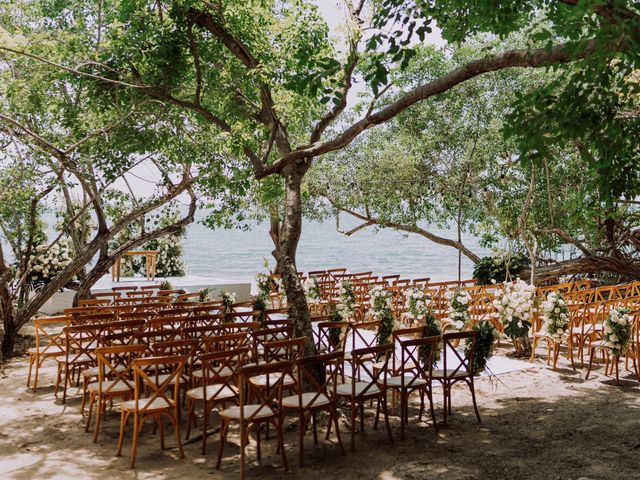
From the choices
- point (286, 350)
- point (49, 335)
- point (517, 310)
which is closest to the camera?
point (286, 350)

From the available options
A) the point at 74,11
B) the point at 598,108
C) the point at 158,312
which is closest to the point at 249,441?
the point at 158,312

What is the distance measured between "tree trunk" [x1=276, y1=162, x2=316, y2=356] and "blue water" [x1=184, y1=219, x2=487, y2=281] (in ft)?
83.5

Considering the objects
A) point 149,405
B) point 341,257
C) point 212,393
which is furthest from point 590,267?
point 341,257

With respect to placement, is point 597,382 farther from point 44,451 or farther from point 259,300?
point 44,451

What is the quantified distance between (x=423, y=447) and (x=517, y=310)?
332cm

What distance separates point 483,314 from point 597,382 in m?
2.44

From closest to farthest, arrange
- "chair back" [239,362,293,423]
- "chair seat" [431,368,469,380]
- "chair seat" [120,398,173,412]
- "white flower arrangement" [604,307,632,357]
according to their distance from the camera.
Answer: "chair back" [239,362,293,423]
"chair seat" [120,398,173,412]
"chair seat" [431,368,469,380]
"white flower arrangement" [604,307,632,357]

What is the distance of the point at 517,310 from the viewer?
860 centimetres

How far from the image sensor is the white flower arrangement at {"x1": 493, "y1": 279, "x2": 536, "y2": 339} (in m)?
8.58

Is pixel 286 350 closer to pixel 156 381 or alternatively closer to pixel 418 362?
pixel 418 362

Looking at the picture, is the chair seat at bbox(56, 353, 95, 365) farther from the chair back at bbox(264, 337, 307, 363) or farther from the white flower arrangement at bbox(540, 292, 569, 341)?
the white flower arrangement at bbox(540, 292, 569, 341)

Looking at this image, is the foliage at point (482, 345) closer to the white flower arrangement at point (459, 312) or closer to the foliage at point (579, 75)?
the white flower arrangement at point (459, 312)

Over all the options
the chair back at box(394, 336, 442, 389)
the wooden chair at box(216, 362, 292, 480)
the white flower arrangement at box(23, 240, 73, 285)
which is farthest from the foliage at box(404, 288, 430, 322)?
the white flower arrangement at box(23, 240, 73, 285)

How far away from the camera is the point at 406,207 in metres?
16.9
